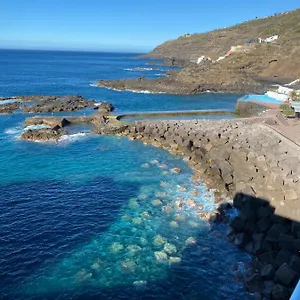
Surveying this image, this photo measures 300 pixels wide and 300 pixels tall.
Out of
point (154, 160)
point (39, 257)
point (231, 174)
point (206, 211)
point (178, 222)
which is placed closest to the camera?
point (39, 257)

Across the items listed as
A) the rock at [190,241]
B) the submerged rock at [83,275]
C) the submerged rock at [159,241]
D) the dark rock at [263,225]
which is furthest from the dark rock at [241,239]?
the submerged rock at [83,275]

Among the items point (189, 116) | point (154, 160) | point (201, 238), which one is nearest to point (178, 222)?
point (201, 238)

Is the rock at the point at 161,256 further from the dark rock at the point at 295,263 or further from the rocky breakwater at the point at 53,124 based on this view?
the rocky breakwater at the point at 53,124

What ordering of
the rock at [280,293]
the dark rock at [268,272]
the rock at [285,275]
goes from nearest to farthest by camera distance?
the rock at [280,293], the rock at [285,275], the dark rock at [268,272]

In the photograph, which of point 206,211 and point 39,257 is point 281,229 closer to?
point 206,211


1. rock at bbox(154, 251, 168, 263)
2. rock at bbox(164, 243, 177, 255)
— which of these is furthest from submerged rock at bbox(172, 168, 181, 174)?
rock at bbox(154, 251, 168, 263)

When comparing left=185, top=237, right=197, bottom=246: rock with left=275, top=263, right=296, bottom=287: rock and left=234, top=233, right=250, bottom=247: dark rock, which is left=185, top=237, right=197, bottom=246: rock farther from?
left=275, top=263, right=296, bottom=287: rock

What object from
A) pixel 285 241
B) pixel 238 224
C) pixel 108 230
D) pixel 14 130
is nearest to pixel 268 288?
pixel 285 241
